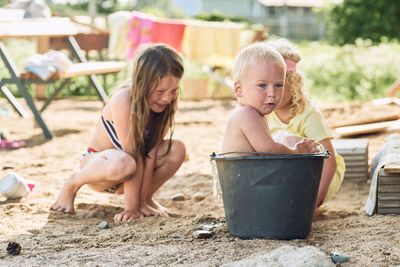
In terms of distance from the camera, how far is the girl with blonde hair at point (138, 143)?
3164mm

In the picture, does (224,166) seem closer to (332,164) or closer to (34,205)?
(332,164)

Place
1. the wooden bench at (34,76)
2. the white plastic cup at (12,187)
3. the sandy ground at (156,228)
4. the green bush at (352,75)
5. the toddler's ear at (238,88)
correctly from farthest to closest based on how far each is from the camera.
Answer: the green bush at (352,75) → the wooden bench at (34,76) → the white plastic cup at (12,187) → the toddler's ear at (238,88) → the sandy ground at (156,228)

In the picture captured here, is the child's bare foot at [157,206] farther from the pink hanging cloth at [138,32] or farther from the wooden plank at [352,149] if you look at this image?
the pink hanging cloth at [138,32]

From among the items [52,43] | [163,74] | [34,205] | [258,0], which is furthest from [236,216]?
[258,0]

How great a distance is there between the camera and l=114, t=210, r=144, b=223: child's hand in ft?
10.6

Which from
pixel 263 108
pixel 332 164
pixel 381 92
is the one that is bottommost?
pixel 381 92

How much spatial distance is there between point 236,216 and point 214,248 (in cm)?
19

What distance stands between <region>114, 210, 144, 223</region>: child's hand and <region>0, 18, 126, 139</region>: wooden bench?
2.90 m

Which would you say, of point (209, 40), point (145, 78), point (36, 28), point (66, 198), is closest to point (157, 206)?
point (66, 198)

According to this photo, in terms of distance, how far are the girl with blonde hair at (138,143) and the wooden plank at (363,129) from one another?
2.33 m

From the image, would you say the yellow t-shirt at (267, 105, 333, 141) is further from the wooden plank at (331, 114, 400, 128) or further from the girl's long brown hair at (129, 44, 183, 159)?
the wooden plank at (331, 114, 400, 128)

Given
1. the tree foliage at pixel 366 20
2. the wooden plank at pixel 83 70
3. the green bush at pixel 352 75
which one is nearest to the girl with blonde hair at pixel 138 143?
the wooden plank at pixel 83 70

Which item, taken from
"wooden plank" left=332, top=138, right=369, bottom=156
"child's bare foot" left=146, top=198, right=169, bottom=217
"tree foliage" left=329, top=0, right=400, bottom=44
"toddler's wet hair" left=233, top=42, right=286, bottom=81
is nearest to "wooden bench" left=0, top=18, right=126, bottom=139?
"child's bare foot" left=146, top=198, right=169, bottom=217

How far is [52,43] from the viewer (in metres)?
8.58
